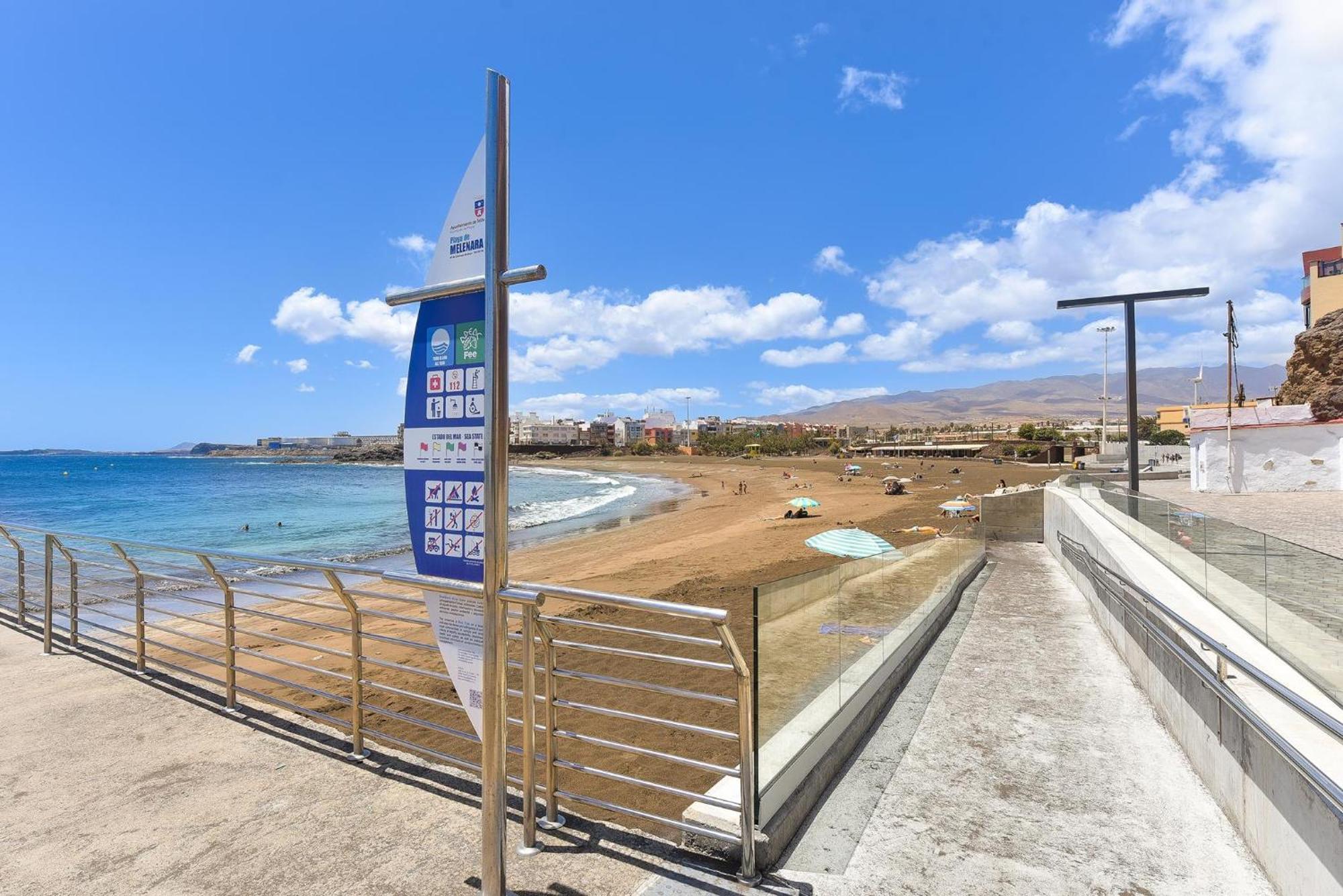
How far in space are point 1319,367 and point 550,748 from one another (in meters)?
37.0

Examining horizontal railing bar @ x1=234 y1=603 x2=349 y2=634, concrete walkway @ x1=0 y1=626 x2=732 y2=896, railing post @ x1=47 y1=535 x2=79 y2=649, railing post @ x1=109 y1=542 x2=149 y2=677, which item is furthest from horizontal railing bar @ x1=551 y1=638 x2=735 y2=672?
railing post @ x1=47 y1=535 x2=79 y2=649

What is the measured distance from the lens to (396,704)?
6.87 m

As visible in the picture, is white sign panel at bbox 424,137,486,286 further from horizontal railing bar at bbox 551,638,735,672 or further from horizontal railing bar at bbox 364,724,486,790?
horizontal railing bar at bbox 364,724,486,790

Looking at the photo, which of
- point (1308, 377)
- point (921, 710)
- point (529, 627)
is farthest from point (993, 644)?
point (1308, 377)

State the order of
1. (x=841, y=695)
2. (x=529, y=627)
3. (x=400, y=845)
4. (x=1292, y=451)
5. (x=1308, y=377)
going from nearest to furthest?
(x=529, y=627), (x=400, y=845), (x=841, y=695), (x=1292, y=451), (x=1308, y=377)

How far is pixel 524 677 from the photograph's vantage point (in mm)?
2670

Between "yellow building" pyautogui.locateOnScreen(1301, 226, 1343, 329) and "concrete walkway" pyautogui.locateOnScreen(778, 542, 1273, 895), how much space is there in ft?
192

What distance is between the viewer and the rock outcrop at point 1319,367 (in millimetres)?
24609

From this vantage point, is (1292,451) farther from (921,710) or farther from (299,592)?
(299,592)

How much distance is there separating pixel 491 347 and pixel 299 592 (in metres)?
17.4

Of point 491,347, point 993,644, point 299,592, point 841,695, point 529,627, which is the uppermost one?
point 491,347

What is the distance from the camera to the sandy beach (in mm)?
4031

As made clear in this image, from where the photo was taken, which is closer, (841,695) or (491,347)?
(491,347)

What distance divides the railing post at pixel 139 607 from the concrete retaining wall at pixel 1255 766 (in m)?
6.31
